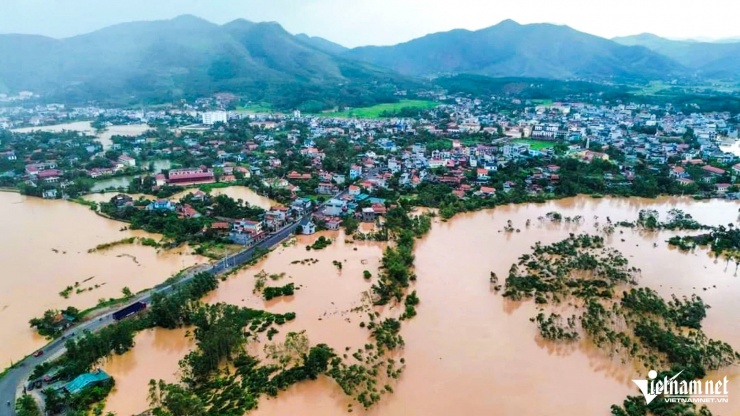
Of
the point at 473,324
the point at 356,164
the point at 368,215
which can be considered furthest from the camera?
the point at 356,164

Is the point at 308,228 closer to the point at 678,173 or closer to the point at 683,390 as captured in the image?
the point at 683,390

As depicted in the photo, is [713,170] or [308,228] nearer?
[308,228]

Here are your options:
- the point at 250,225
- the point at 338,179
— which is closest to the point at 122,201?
the point at 250,225

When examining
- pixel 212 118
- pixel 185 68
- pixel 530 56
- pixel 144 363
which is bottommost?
pixel 144 363

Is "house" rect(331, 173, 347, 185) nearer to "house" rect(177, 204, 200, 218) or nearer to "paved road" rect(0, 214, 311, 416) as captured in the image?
"paved road" rect(0, 214, 311, 416)

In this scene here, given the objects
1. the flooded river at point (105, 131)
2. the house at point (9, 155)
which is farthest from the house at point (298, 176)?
the flooded river at point (105, 131)

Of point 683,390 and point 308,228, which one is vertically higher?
point 308,228

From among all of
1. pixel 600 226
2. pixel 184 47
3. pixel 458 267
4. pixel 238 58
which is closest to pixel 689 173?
pixel 600 226

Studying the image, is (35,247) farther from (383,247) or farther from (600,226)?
(600,226)
